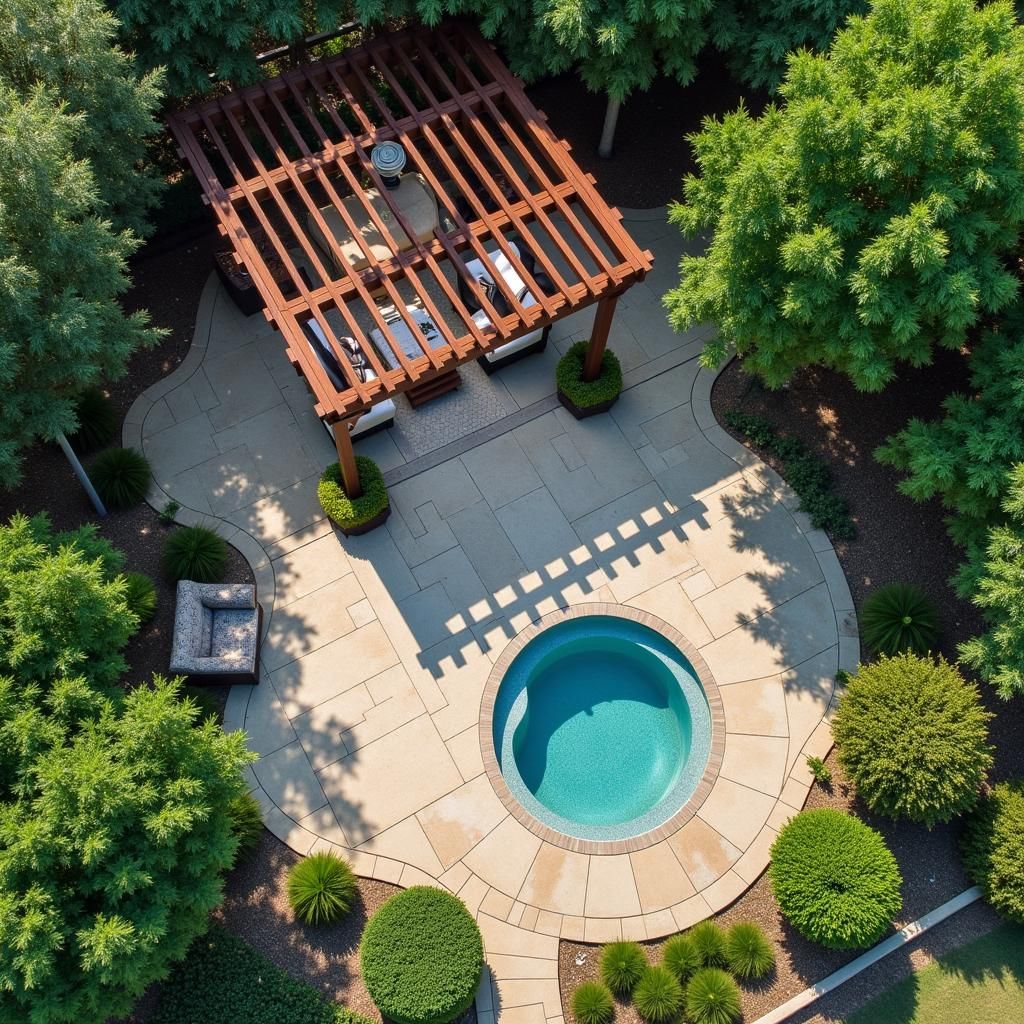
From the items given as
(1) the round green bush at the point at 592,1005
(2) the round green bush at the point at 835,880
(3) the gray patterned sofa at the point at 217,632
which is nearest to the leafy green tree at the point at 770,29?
(2) the round green bush at the point at 835,880

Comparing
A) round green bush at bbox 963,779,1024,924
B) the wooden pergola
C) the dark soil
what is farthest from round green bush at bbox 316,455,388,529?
round green bush at bbox 963,779,1024,924

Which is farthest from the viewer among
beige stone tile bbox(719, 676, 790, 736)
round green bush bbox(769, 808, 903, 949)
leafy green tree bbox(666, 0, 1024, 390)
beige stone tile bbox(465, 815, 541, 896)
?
beige stone tile bbox(719, 676, 790, 736)

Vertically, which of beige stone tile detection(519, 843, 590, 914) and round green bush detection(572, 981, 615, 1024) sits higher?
beige stone tile detection(519, 843, 590, 914)

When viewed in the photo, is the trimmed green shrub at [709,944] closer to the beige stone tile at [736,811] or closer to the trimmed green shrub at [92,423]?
the beige stone tile at [736,811]

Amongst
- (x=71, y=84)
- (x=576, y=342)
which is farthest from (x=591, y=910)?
(x=71, y=84)

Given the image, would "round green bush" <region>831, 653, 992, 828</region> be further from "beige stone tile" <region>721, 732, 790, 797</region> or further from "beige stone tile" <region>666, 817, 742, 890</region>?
"beige stone tile" <region>666, 817, 742, 890</region>

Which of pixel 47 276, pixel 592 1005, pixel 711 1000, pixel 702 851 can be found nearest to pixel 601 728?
pixel 702 851
